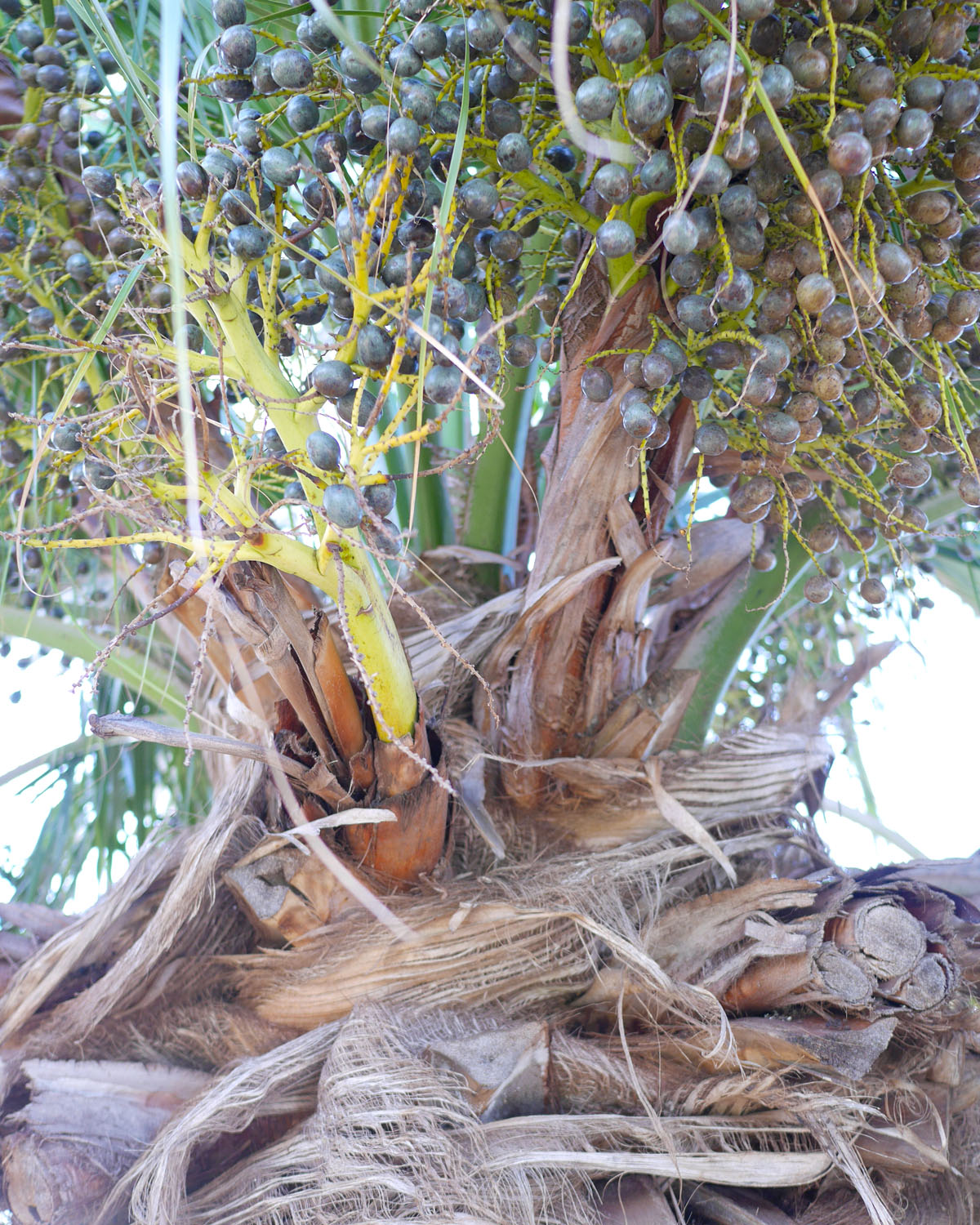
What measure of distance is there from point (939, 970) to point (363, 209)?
41.1 inches

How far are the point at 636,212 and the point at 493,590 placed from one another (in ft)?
2.61

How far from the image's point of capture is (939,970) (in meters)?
1.19

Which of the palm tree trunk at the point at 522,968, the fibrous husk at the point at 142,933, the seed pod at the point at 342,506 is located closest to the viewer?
the seed pod at the point at 342,506

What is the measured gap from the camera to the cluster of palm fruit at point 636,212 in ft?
2.80

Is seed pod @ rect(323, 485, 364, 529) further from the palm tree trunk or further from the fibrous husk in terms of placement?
the fibrous husk

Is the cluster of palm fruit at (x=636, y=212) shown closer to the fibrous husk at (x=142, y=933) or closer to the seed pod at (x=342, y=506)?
the seed pod at (x=342, y=506)

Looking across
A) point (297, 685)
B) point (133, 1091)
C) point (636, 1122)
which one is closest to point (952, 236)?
point (297, 685)

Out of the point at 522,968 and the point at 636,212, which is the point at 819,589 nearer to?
the point at 636,212

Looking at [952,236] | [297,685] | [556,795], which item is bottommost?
[556,795]

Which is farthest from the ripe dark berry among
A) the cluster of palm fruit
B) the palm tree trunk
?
the palm tree trunk

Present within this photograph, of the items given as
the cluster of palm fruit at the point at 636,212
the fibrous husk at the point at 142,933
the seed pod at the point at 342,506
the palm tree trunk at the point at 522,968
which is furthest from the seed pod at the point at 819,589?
the fibrous husk at the point at 142,933

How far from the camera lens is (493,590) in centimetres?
171

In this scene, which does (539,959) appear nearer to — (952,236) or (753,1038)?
(753,1038)

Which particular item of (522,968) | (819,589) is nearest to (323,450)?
(819,589)
